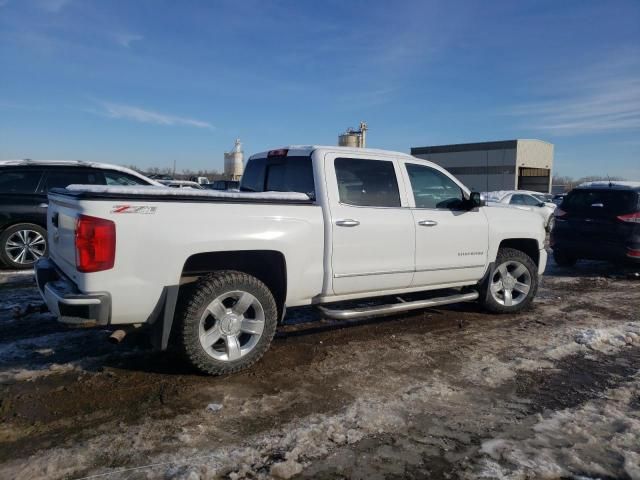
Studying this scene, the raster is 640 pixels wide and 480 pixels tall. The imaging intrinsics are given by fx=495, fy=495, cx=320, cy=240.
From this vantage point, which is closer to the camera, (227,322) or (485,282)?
(227,322)

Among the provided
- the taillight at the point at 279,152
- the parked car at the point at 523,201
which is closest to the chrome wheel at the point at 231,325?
the taillight at the point at 279,152

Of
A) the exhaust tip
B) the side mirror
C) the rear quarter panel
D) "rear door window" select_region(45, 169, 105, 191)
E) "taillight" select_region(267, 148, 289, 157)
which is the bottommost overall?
the exhaust tip

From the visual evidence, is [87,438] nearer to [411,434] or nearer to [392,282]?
[411,434]

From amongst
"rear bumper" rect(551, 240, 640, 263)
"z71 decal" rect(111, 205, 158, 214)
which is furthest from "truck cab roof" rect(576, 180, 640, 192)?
"z71 decal" rect(111, 205, 158, 214)

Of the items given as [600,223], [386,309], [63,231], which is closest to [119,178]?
[63,231]

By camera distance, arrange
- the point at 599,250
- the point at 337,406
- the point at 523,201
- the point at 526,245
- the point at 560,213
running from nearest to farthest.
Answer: the point at 337,406 < the point at 526,245 < the point at 599,250 < the point at 560,213 < the point at 523,201

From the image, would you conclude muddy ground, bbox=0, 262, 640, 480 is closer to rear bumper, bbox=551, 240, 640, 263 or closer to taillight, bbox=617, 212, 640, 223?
rear bumper, bbox=551, 240, 640, 263

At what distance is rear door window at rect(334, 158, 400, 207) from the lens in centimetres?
477

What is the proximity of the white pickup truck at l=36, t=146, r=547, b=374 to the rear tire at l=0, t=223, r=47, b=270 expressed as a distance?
434cm

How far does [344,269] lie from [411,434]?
68.5 inches

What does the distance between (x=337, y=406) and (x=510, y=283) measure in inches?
140

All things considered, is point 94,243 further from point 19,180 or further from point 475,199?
point 19,180

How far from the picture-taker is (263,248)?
4078 mm

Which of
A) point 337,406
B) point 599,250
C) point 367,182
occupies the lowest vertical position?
point 337,406
